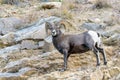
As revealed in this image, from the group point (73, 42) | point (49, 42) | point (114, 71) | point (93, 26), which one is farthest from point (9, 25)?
point (114, 71)

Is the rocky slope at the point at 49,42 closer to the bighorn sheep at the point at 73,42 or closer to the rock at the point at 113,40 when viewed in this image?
the rock at the point at 113,40

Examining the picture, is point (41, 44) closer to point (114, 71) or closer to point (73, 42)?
point (73, 42)

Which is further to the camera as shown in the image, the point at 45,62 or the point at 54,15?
the point at 54,15

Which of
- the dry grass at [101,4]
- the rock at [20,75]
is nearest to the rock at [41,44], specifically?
the rock at [20,75]

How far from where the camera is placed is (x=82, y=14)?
17.9 meters

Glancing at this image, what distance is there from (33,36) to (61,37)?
147 inches

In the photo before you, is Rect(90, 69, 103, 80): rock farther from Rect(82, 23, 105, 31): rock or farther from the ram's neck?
Rect(82, 23, 105, 31): rock

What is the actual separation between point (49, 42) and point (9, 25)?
3.62 m

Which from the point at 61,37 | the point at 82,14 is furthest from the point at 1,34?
the point at 61,37

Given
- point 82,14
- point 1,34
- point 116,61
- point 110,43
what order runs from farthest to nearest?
1. point 82,14
2. point 1,34
3. point 110,43
4. point 116,61

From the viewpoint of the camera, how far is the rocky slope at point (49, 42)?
10.8 metres

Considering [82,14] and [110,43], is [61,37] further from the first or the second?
[82,14]

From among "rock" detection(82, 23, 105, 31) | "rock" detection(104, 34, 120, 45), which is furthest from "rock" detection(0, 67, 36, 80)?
"rock" detection(82, 23, 105, 31)

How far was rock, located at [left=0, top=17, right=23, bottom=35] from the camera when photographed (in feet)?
53.9
